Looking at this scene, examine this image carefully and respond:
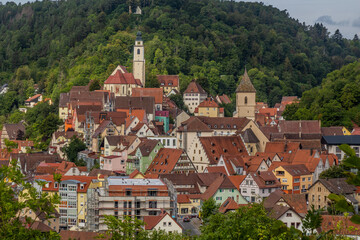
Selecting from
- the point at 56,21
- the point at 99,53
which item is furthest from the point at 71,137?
the point at 56,21

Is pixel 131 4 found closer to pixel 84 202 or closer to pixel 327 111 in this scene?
pixel 327 111

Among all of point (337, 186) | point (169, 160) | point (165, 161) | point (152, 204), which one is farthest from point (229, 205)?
point (165, 161)

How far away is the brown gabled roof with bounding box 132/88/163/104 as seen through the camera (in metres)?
87.4

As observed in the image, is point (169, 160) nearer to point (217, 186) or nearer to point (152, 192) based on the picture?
point (217, 186)

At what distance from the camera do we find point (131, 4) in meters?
142

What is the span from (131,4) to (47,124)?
197ft

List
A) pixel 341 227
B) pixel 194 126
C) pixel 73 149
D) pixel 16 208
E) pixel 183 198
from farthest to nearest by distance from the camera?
pixel 73 149
pixel 194 126
pixel 183 198
pixel 16 208
pixel 341 227

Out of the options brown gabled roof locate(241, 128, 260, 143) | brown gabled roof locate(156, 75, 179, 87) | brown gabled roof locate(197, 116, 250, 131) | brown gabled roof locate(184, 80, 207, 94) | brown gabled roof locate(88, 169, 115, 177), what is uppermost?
brown gabled roof locate(156, 75, 179, 87)

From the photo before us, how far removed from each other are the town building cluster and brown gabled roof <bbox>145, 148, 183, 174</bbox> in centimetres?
11

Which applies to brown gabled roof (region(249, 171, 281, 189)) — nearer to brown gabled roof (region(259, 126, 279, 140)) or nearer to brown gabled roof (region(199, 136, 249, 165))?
brown gabled roof (region(199, 136, 249, 165))

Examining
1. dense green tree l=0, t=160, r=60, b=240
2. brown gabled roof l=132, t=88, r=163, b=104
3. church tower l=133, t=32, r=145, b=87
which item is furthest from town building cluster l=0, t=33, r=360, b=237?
dense green tree l=0, t=160, r=60, b=240

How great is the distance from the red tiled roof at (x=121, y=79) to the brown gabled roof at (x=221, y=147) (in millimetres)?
25383

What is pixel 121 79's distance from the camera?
92500 mm

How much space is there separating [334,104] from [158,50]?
3972cm
